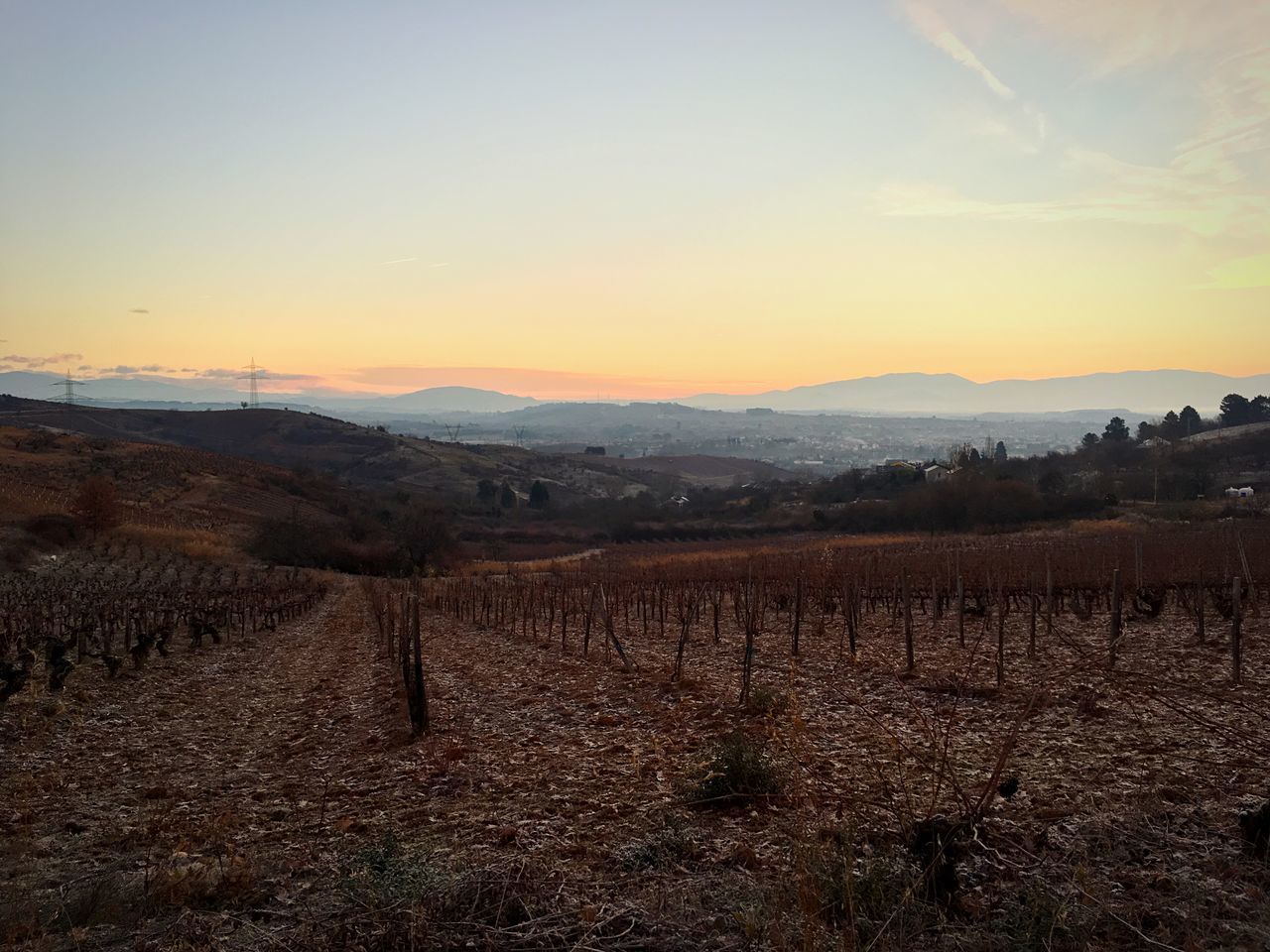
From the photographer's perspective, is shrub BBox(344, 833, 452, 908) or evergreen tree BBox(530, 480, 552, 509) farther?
evergreen tree BBox(530, 480, 552, 509)

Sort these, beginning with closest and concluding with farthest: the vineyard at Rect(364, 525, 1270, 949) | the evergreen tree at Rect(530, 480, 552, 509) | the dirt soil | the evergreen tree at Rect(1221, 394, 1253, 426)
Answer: the vineyard at Rect(364, 525, 1270, 949) → the dirt soil → the evergreen tree at Rect(530, 480, 552, 509) → the evergreen tree at Rect(1221, 394, 1253, 426)

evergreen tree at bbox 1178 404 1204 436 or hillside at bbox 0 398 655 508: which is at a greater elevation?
evergreen tree at bbox 1178 404 1204 436

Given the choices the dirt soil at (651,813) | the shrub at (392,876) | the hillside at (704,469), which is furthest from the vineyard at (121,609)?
the hillside at (704,469)

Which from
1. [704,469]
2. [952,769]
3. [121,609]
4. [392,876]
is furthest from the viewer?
[704,469]

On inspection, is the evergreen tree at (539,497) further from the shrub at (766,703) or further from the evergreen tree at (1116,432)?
the shrub at (766,703)

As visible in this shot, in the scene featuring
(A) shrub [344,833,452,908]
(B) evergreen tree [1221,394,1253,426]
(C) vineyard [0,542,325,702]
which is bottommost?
(C) vineyard [0,542,325,702]

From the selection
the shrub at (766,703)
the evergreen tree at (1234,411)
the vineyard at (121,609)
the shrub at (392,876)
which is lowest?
the vineyard at (121,609)

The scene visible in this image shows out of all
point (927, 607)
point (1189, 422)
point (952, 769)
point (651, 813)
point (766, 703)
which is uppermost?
point (1189, 422)

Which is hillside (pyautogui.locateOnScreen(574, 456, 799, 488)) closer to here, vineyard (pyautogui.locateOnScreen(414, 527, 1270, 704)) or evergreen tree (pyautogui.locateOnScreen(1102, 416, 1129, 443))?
evergreen tree (pyautogui.locateOnScreen(1102, 416, 1129, 443))

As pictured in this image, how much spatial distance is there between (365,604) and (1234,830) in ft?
124

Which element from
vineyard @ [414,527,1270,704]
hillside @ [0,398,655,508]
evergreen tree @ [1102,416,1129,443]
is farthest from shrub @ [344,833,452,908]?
evergreen tree @ [1102,416,1129,443]

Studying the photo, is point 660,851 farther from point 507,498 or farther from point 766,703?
point 507,498

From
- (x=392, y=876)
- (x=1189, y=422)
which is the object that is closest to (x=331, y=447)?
(x=1189, y=422)

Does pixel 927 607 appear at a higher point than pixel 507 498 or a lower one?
higher
